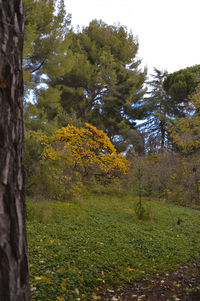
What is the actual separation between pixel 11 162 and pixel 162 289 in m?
2.41

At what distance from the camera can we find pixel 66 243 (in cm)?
328

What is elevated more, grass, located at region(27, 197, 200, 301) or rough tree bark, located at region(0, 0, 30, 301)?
rough tree bark, located at region(0, 0, 30, 301)

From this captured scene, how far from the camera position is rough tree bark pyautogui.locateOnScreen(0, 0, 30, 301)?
1.01 meters

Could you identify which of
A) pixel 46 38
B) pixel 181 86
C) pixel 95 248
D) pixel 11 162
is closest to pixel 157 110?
pixel 181 86

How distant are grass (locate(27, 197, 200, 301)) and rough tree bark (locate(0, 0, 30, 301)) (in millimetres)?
1186

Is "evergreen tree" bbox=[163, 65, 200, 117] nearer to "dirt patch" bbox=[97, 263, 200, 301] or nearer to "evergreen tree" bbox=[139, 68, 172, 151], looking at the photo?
"evergreen tree" bbox=[139, 68, 172, 151]

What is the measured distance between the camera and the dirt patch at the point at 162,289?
2258 mm

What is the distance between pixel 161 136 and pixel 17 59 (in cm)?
1726

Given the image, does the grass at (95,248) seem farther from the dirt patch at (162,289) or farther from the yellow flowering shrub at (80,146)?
the yellow flowering shrub at (80,146)

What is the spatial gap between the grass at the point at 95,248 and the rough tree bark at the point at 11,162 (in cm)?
119

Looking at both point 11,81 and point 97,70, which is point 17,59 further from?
point 97,70

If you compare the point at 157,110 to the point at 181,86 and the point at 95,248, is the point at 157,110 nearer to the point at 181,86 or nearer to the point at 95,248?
the point at 181,86

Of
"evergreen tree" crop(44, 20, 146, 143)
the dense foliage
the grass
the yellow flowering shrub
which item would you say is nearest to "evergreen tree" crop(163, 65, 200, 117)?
the dense foliage

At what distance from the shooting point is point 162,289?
8.29ft
